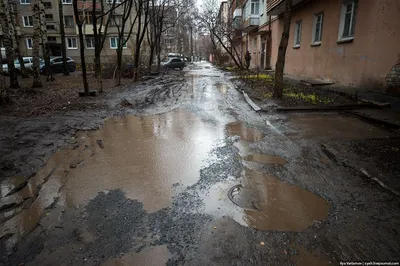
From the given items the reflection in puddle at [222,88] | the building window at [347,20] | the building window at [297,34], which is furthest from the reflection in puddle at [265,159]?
the building window at [297,34]

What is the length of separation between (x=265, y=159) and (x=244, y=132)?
160 centimetres

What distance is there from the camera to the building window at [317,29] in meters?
14.0

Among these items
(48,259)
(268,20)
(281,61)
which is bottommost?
(48,259)

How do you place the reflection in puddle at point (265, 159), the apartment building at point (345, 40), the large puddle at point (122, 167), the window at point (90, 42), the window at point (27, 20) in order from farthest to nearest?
the window at point (90, 42) < the window at point (27, 20) < the apartment building at point (345, 40) < the reflection in puddle at point (265, 159) < the large puddle at point (122, 167)

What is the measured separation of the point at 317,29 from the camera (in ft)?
47.5

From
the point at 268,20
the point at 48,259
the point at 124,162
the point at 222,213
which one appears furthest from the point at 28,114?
the point at 268,20

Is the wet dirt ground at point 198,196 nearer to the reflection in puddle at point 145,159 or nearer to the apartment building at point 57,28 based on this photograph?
the reflection in puddle at point 145,159

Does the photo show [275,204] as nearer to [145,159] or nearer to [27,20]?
[145,159]

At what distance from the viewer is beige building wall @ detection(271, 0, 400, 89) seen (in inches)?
341

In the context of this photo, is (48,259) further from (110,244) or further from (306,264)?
(306,264)

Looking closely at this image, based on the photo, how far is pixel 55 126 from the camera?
257 inches

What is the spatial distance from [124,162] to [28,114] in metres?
4.96

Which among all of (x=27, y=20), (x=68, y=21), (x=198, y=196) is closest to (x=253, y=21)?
(x=68, y=21)

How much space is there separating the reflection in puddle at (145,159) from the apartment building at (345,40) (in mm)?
6669
